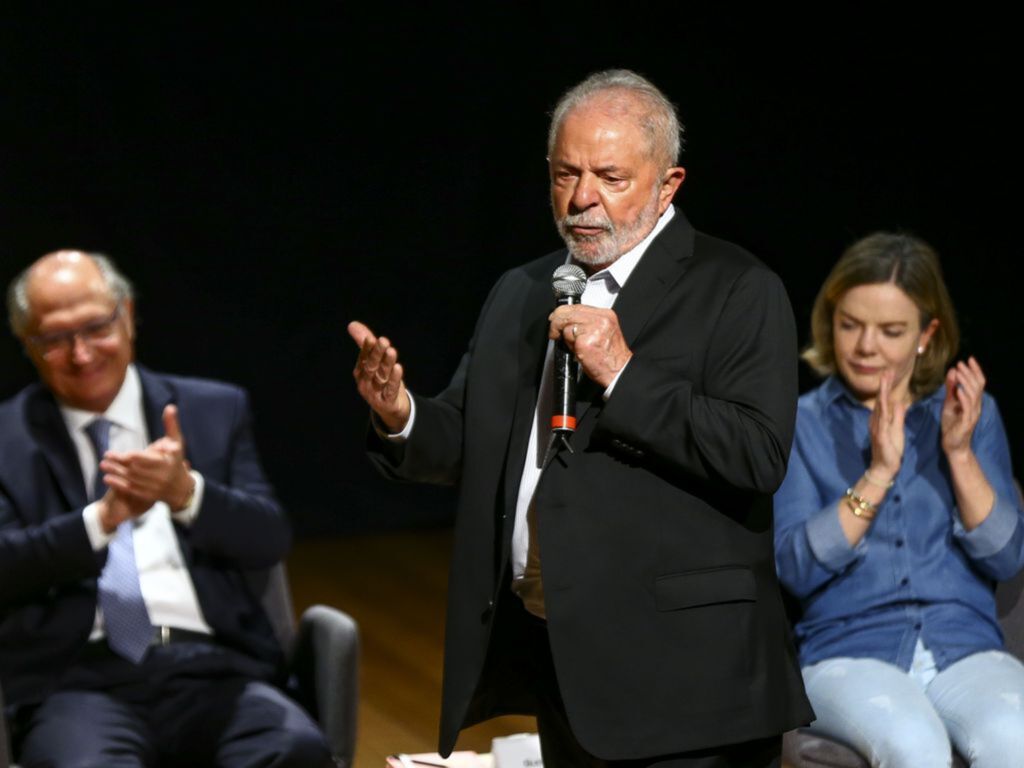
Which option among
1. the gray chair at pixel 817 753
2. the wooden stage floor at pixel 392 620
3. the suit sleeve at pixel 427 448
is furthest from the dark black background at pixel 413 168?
the suit sleeve at pixel 427 448

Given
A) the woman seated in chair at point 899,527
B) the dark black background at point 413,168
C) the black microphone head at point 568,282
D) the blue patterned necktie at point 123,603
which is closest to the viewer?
the black microphone head at point 568,282

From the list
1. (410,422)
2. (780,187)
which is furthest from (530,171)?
(410,422)

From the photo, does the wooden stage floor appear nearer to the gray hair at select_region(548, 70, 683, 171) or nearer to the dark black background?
the dark black background

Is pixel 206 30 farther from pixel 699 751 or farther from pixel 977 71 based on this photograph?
pixel 699 751

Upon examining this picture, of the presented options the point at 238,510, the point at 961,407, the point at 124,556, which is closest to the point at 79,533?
the point at 124,556

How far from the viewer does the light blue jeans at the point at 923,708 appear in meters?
2.67

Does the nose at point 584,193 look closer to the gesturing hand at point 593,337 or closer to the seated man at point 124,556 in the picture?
the gesturing hand at point 593,337

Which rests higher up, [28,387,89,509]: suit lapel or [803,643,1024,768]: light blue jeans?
[28,387,89,509]: suit lapel

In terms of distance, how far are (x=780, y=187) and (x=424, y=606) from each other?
2.10 m

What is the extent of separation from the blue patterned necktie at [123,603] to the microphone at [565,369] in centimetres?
123

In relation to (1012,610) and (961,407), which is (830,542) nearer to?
(961,407)

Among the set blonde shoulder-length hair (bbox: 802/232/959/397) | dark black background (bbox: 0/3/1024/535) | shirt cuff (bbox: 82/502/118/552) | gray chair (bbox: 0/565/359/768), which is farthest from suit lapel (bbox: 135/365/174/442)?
dark black background (bbox: 0/3/1024/535)

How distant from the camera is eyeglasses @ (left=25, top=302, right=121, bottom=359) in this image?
9.68 ft

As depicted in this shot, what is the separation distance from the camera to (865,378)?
10.0 ft
